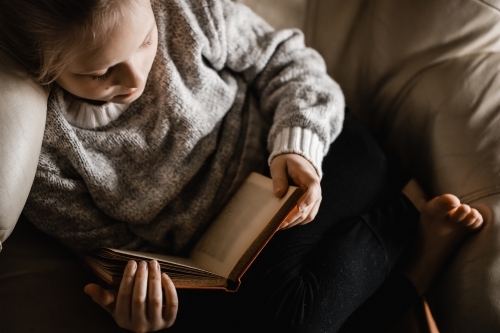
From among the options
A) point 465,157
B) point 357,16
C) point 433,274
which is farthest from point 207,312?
point 357,16

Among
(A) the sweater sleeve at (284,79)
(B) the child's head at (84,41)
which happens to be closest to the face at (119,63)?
(B) the child's head at (84,41)

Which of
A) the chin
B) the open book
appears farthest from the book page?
the chin

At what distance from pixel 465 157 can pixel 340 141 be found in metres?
0.23

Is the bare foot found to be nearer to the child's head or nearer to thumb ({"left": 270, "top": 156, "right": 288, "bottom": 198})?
thumb ({"left": 270, "top": 156, "right": 288, "bottom": 198})

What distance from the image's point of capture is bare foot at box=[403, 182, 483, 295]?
2.70ft

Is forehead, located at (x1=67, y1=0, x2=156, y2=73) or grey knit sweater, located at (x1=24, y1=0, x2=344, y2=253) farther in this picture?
grey knit sweater, located at (x1=24, y1=0, x2=344, y2=253)

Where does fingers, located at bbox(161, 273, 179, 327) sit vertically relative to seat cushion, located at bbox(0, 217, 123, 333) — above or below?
above

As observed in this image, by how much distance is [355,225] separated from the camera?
2.84 ft

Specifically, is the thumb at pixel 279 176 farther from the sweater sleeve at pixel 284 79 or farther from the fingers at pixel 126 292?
the fingers at pixel 126 292

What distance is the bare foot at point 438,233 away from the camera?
822mm

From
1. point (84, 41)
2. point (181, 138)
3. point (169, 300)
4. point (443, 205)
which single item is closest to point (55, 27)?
point (84, 41)

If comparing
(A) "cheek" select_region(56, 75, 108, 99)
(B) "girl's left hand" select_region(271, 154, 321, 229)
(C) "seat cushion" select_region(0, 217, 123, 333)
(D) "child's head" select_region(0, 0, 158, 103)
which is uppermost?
(D) "child's head" select_region(0, 0, 158, 103)

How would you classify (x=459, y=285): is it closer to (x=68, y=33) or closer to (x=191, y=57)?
(x=191, y=57)

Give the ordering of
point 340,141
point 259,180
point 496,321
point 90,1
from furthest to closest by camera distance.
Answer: point 340,141, point 259,180, point 496,321, point 90,1
